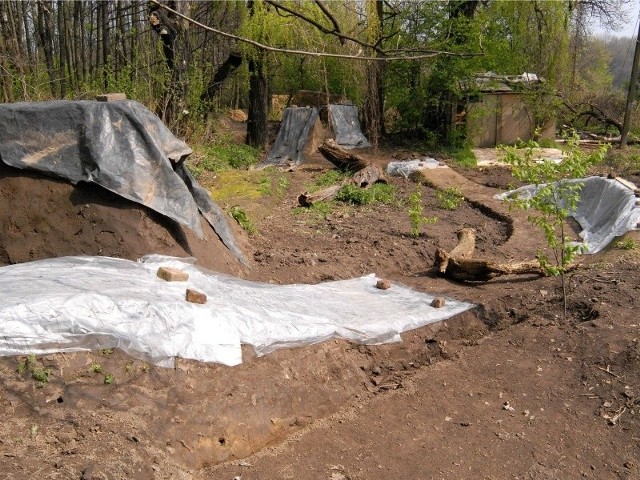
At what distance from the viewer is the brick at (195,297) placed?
431 centimetres

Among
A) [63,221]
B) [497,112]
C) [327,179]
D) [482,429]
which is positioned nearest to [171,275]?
[63,221]

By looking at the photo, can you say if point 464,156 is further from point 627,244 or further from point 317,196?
point 627,244

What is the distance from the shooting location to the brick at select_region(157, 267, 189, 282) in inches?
184

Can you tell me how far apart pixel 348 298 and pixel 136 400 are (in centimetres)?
236

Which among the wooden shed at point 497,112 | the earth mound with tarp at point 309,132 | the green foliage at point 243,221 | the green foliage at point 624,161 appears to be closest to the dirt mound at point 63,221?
the green foliage at point 243,221

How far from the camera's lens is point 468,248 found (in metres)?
7.33

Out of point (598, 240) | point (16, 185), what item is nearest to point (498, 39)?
point (598, 240)

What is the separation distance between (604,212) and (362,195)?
3.64m

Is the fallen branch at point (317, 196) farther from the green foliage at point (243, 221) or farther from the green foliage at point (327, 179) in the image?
the green foliage at point (243, 221)

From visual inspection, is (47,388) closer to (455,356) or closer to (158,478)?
(158,478)

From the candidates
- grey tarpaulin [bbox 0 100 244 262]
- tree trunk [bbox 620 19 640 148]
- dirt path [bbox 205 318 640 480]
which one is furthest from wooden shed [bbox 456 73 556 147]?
dirt path [bbox 205 318 640 480]

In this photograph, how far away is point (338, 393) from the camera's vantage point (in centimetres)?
449

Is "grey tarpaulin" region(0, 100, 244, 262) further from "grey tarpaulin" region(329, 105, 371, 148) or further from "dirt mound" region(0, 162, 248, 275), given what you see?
"grey tarpaulin" region(329, 105, 371, 148)

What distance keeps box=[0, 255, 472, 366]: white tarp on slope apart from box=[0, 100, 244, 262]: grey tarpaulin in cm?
63
